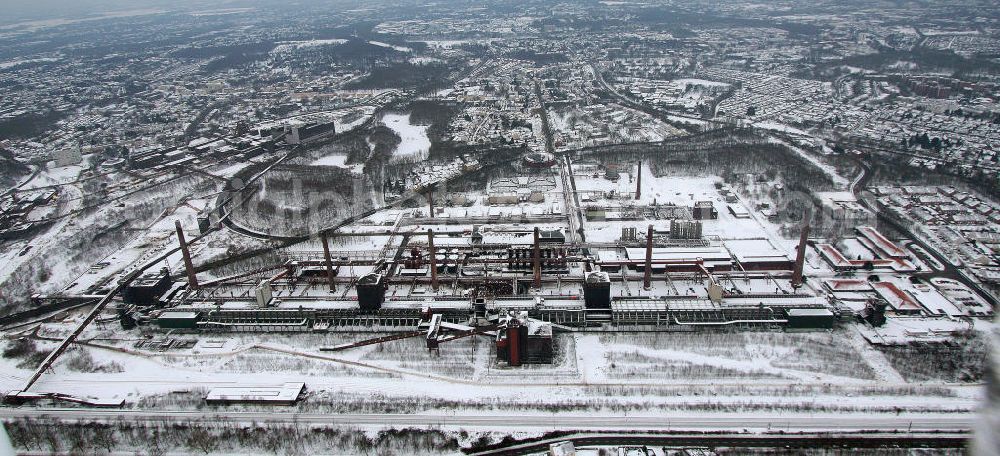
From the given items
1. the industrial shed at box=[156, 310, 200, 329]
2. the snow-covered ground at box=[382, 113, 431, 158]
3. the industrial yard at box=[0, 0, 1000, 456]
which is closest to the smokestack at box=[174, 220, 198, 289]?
the industrial yard at box=[0, 0, 1000, 456]

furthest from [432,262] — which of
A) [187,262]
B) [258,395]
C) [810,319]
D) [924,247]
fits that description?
[924,247]

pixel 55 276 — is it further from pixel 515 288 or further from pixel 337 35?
pixel 337 35

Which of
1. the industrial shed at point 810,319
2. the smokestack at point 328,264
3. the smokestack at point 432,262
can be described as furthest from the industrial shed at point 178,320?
the industrial shed at point 810,319

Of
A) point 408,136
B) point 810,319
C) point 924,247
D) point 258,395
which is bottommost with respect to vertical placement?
point 258,395

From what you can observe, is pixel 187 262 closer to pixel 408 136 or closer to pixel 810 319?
pixel 810 319

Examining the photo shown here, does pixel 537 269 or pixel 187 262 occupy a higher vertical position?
pixel 187 262

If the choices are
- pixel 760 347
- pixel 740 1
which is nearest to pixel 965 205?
pixel 760 347

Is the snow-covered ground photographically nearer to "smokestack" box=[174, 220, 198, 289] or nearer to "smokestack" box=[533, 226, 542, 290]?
"smokestack" box=[174, 220, 198, 289]

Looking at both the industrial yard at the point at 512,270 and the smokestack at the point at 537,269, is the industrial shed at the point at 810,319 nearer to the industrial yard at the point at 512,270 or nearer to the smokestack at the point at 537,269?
the industrial yard at the point at 512,270

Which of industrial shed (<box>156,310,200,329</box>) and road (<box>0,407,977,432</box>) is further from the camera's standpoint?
industrial shed (<box>156,310,200,329</box>)
